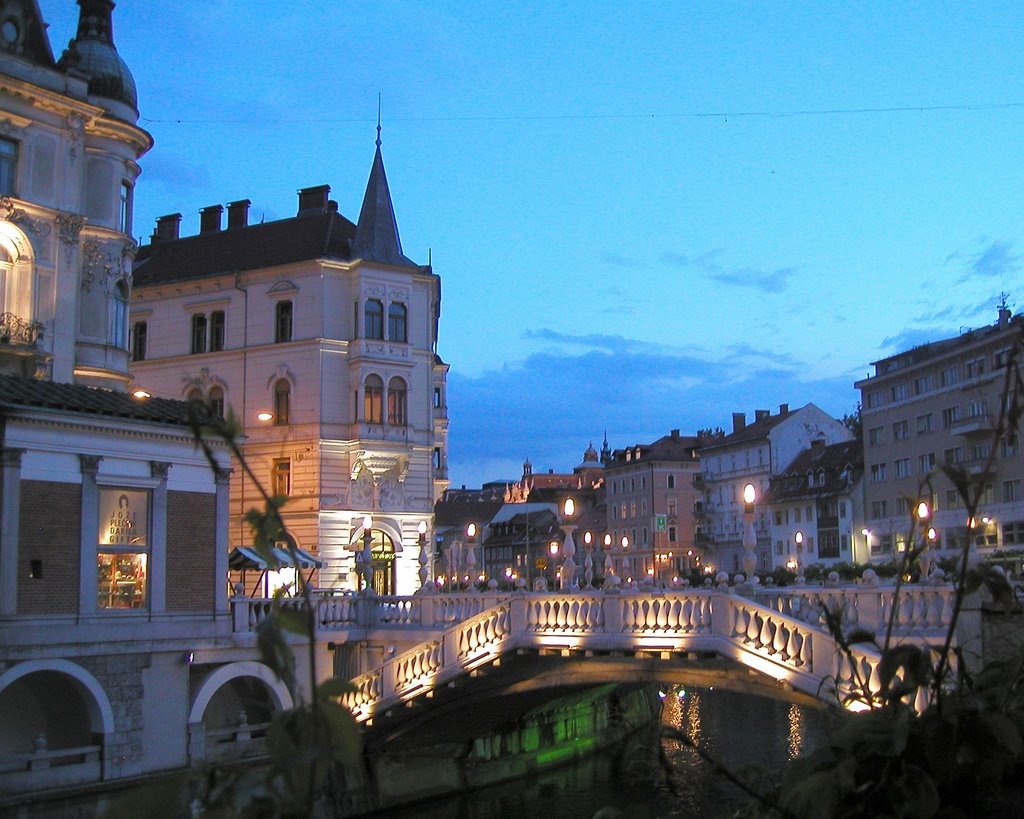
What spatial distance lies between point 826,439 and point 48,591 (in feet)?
302

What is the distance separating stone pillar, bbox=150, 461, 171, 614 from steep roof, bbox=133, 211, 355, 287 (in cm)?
3083

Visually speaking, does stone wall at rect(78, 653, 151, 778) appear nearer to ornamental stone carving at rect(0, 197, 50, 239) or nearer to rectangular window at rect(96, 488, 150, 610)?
rectangular window at rect(96, 488, 150, 610)

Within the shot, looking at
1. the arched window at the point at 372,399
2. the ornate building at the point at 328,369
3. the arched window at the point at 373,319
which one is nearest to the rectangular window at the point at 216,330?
the ornate building at the point at 328,369

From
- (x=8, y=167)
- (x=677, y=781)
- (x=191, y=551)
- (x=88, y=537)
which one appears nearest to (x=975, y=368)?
(x=677, y=781)

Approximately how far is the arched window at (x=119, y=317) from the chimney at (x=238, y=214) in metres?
23.4

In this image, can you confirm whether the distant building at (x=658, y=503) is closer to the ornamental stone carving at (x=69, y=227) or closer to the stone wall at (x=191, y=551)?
the ornamental stone carving at (x=69, y=227)

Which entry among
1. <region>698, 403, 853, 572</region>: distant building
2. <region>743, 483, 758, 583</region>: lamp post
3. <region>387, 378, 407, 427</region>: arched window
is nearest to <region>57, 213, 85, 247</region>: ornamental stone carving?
<region>387, 378, 407, 427</region>: arched window

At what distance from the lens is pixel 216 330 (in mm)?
58500

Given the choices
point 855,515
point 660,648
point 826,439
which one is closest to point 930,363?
point 855,515

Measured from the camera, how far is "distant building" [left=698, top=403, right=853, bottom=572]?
349 feet

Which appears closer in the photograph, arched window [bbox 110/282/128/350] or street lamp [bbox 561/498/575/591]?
street lamp [bbox 561/498/575/591]

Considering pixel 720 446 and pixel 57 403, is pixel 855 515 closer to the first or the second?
pixel 720 446

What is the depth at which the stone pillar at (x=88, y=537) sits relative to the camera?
24.6 meters

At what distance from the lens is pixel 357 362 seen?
5512 cm
